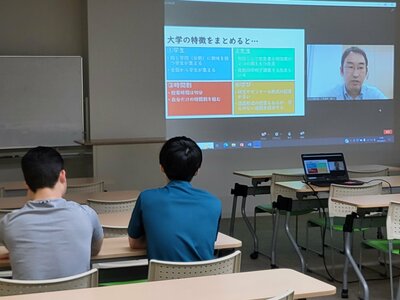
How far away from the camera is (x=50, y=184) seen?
8.07 feet

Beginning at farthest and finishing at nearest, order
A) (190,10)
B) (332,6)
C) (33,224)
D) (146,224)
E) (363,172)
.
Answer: (332,6) < (190,10) < (363,172) < (146,224) < (33,224)

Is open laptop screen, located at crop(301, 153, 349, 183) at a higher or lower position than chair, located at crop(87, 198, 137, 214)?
higher

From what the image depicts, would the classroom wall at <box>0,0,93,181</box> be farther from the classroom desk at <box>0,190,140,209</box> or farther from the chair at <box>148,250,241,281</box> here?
the chair at <box>148,250,241,281</box>

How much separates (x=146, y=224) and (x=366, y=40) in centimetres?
619

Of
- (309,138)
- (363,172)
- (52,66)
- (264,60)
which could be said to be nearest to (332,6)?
(264,60)

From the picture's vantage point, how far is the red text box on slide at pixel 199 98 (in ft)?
24.0

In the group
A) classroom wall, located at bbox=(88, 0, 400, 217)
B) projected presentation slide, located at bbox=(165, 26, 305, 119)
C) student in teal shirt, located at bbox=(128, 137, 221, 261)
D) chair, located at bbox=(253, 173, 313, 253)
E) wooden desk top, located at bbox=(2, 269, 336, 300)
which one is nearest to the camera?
wooden desk top, located at bbox=(2, 269, 336, 300)

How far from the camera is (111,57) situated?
273 inches

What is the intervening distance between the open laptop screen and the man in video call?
9.36 feet

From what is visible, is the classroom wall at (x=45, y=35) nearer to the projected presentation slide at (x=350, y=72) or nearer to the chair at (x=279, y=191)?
the chair at (x=279, y=191)

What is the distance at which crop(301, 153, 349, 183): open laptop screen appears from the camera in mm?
5117

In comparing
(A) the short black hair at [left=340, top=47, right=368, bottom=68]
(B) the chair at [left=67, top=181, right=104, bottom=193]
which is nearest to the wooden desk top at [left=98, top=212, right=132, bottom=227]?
(B) the chair at [left=67, top=181, right=104, bottom=193]

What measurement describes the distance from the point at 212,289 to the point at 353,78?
6.36 meters

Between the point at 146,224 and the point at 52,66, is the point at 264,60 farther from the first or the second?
the point at 146,224
